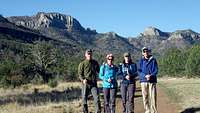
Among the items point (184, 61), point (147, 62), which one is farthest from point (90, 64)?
point (184, 61)

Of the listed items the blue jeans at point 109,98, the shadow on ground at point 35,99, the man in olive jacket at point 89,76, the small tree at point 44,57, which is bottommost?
the shadow on ground at point 35,99

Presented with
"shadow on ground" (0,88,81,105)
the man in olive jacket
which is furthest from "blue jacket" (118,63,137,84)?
"shadow on ground" (0,88,81,105)

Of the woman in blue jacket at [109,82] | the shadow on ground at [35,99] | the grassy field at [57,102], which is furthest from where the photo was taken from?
the shadow on ground at [35,99]

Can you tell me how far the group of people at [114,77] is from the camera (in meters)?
14.4

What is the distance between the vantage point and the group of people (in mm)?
14445

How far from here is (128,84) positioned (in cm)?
1468

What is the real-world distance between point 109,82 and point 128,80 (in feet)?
2.04

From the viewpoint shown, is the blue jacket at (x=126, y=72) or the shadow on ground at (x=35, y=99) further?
the shadow on ground at (x=35, y=99)

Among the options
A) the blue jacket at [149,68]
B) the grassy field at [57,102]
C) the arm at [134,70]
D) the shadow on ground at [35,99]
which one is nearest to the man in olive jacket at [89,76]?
the arm at [134,70]

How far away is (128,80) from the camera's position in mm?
14633

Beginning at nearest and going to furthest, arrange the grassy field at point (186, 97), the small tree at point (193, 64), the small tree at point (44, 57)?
the grassy field at point (186, 97) < the small tree at point (44, 57) < the small tree at point (193, 64)

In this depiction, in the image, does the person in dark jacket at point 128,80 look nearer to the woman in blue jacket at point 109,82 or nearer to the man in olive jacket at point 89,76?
the woman in blue jacket at point 109,82

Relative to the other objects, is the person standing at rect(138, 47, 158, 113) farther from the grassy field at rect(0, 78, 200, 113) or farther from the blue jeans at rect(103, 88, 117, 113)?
the grassy field at rect(0, 78, 200, 113)

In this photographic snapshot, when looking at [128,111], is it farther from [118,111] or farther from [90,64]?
[118,111]
